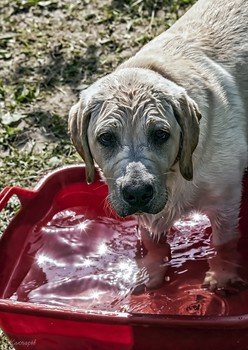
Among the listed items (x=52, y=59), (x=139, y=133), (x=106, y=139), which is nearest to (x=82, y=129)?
(x=106, y=139)

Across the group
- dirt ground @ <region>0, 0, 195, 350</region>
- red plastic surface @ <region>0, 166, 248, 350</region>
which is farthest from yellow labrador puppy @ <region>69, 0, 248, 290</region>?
dirt ground @ <region>0, 0, 195, 350</region>

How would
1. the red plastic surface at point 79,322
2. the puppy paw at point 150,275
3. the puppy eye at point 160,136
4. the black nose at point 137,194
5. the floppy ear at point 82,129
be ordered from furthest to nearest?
the puppy paw at point 150,275 → the floppy ear at point 82,129 → the puppy eye at point 160,136 → the black nose at point 137,194 → the red plastic surface at point 79,322

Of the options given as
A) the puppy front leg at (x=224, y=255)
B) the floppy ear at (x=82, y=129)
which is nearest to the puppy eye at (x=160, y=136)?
the floppy ear at (x=82, y=129)

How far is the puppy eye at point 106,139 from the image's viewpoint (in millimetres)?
3630

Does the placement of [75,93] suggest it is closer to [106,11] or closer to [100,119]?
[106,11]

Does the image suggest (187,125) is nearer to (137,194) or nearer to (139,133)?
(139,133)

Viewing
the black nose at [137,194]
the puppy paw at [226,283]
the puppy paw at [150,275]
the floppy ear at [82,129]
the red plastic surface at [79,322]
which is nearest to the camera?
the red plastic surface at [79,322]

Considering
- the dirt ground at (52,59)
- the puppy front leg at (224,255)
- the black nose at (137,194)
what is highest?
the black nose at (137,194)

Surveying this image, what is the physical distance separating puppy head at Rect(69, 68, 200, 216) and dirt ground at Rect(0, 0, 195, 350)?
1.63m

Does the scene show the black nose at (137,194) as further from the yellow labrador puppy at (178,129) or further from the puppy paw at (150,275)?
the puppy paw at (150,275)

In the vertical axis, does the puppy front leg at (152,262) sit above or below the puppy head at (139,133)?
below

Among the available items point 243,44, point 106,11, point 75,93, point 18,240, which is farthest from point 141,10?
point 18,240

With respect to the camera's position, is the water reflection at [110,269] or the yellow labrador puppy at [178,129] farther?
the water reflection at [110,269]

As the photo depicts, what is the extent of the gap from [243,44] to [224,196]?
870 mm
